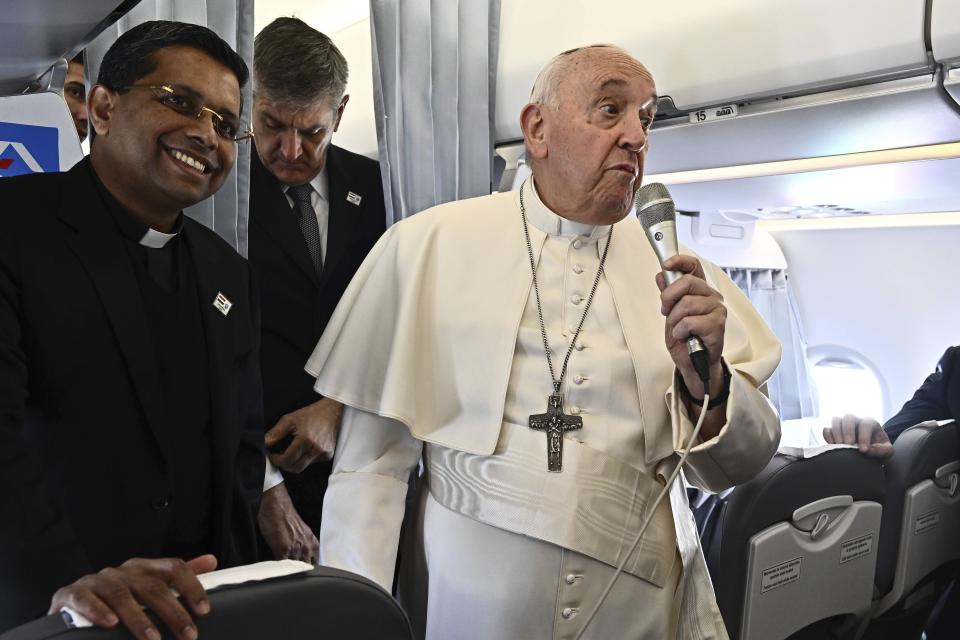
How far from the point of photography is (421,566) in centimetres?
228

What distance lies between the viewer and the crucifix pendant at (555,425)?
208 centimetres

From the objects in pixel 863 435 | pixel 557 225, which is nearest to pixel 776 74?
pixel 557 225

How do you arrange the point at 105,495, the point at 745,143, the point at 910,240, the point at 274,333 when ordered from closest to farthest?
1. the point at 105,495
2. the point at 274,333
3. the point at 745,143
4. the point at 910,240

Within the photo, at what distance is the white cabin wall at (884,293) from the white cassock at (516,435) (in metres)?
4.11

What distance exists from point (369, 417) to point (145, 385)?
0.69m

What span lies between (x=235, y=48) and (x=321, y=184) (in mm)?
552

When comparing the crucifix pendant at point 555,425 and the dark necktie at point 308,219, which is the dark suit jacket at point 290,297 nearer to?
the dark necktie at point 308,219

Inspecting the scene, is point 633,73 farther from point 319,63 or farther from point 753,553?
point 753,553

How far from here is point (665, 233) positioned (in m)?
1.80

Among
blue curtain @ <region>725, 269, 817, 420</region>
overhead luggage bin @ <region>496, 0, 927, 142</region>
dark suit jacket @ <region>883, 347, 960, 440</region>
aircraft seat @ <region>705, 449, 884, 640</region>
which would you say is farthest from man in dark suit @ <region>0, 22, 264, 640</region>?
blue curtain @ <region>725, 269, 817, 420</region>

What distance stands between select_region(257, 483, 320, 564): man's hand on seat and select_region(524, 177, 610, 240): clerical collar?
39.2 inches

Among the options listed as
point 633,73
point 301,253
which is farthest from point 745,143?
point 301,253

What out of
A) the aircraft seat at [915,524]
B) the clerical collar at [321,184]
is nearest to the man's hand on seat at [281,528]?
the clerical collar at [321,184]

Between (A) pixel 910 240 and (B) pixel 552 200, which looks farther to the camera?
(A) pixel 910 240
